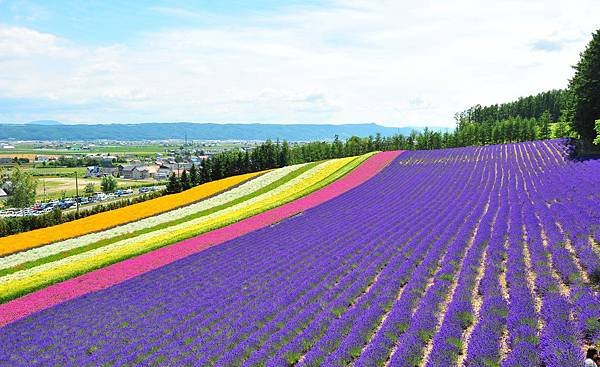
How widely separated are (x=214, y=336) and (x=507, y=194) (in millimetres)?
27490

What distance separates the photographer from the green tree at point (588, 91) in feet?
150

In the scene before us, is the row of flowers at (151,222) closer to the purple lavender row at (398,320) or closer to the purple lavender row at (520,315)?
the purple lavender row at (398,320)

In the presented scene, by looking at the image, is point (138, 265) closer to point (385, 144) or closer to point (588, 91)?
point (588, 91)

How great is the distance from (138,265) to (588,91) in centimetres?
4495

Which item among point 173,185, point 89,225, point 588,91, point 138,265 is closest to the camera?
point 138,265

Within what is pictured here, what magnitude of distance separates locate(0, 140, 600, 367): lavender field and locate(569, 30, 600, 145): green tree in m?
20.0

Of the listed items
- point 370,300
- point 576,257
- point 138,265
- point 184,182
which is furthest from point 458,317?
point 184,182

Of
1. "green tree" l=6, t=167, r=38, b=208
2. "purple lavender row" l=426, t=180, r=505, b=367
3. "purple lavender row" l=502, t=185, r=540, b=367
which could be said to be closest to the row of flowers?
"purple lavender row" l=426, t=180, r=505, b=367

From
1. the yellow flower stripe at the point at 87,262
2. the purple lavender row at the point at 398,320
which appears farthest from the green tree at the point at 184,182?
the purple lavender row at the point at 398,320

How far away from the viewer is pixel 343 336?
1258cm

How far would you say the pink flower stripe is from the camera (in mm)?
22234

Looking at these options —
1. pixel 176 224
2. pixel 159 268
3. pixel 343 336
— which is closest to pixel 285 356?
pixel 343 336

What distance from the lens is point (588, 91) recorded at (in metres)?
46.2

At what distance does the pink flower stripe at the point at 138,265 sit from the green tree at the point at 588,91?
26.2m
